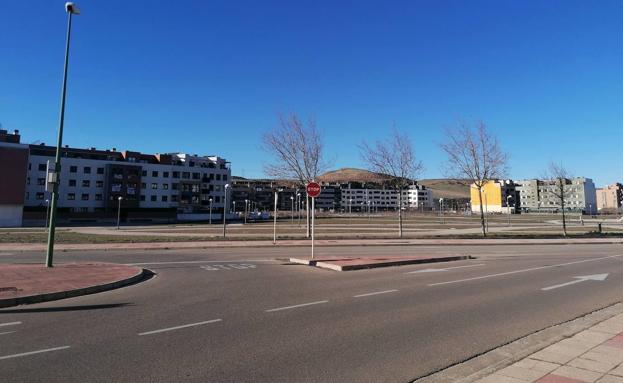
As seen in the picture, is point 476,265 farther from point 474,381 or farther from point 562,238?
point 562,238

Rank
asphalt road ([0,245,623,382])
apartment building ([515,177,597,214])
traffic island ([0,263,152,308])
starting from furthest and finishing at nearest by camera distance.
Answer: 1. apartment building ([515,177,597,214])
2. traffic island ([0,263,152,308])
3. asphalt road ([0,245,623,382])

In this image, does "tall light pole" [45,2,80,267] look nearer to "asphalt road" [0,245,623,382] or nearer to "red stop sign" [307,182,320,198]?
"asphalt road" [0,245,623,382]

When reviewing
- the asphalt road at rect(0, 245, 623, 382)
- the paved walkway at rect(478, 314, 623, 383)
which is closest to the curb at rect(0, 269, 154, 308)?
the asphalt road at rect(0, 245, 623, 382)

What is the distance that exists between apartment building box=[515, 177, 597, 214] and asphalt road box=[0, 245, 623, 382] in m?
154

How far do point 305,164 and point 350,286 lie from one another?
86.2 ft

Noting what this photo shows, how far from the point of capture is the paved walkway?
4.80m

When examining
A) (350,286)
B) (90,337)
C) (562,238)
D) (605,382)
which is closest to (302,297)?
(350,286)

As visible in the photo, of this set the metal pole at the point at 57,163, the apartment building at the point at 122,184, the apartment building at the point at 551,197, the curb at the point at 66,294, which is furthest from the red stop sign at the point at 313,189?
the apartment building at the point at 551,197

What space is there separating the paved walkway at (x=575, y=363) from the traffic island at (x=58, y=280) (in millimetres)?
9171

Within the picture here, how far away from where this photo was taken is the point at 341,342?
6441 millimetres

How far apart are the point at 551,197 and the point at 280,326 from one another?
638ft

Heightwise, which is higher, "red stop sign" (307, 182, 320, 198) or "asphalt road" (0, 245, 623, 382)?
"red stop sign" (307, 182, 320, 198)

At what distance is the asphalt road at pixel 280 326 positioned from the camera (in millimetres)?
5277

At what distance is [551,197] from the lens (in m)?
176
